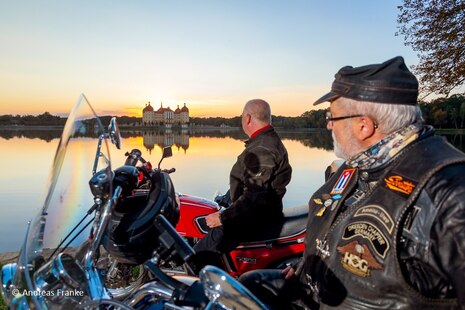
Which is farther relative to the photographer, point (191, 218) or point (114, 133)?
point (191, 218)

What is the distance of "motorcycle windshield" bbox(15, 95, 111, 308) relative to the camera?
1.34 meters

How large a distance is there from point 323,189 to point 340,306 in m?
0.76

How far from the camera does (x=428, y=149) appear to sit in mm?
1493

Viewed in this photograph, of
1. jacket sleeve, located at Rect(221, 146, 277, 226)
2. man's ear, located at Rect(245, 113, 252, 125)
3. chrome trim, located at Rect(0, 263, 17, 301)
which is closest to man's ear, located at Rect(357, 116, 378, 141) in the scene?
chrome trim, located at Rect(0, 263, 17, 301)

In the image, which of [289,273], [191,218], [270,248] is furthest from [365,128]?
[191,218]

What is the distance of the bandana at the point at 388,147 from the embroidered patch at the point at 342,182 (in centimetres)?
24

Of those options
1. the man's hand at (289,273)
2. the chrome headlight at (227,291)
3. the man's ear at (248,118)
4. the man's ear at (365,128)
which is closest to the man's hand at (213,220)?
the man's ear at (248,118)

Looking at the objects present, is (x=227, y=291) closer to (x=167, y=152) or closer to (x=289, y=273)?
(x=289, y=273)

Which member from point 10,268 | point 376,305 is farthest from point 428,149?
point 10,268

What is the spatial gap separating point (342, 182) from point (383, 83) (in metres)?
0.57

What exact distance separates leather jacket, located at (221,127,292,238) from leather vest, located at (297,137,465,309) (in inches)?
63.6

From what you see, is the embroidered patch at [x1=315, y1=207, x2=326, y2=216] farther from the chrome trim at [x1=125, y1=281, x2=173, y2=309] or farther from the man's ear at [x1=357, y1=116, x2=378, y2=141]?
the chrome trim at [x1=125, y1=281, x2=173, y2=309]

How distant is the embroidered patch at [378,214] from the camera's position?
54.8 inches

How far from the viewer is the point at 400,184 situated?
4.73ft
